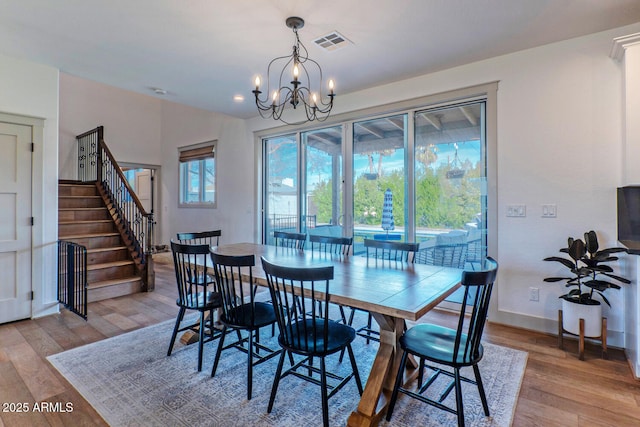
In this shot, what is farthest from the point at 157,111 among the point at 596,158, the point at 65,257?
the point at 596,158

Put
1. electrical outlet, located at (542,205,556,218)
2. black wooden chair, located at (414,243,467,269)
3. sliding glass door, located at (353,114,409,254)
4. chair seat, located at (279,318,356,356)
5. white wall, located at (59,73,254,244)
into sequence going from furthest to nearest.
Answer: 1. white wall, located at (59,73,254,244)
2. sliding glass door, located at (353,114,409,254)
3. black wooden chair, located at (414,243,467,269)
4. electrical outlet, located at (542,205,556,218)
5. chair seat, located at (279,318,356,356)

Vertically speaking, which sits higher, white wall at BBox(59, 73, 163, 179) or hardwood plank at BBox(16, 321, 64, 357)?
white wall at BBox(59, 73, 163, 179)

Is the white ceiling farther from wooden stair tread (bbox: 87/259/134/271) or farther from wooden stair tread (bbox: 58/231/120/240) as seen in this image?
wooden stair tread (bbox: 87/259/134/271)

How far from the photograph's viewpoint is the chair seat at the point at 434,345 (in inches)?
65.2

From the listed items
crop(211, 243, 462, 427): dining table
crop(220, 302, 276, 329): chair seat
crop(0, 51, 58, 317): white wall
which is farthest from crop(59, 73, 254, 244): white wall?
crop(211, 243, 462, 427): dining table

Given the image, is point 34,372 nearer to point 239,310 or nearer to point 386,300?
point 239,310

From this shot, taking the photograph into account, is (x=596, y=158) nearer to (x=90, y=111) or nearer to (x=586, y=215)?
(x=586, y=215)

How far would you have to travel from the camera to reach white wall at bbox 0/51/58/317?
3316 millimetres

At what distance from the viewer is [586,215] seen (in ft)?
9.25

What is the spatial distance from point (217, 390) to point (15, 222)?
2.95m

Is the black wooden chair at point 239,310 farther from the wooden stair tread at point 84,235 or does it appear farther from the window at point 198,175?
the window at point 198,175

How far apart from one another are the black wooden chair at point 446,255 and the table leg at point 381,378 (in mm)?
1916

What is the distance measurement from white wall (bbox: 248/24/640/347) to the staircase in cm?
455

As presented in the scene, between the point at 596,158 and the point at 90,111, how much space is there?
8.24m
